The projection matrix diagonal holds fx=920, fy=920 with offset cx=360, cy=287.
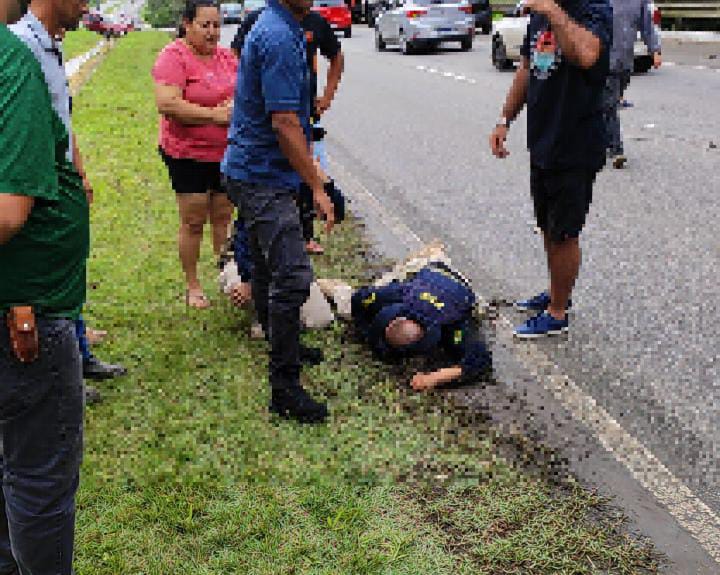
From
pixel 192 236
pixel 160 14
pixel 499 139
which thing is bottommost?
pixel 160 14

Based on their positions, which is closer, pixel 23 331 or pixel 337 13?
pixel 23 331

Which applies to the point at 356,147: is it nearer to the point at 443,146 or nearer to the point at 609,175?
the point at 443,146

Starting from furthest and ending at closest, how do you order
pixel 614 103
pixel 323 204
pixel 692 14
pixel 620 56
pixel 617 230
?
pixel 692 14
pixel 620 56
pixel 614 103
pixel 617 230
pixel 323 204

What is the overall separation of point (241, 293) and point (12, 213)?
3046 mm

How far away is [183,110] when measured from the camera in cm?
475

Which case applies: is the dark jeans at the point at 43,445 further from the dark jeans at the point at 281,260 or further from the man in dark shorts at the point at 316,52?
the man in dark shorts at the point at 316,52

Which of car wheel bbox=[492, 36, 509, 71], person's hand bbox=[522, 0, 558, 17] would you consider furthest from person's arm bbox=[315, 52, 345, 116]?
car wheel bbox=[492, 36, 509, 71]

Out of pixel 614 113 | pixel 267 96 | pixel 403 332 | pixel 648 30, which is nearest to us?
pixel 267 96

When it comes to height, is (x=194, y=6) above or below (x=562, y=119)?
above

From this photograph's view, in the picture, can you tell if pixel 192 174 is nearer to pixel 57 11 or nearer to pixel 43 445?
pixel 57 11

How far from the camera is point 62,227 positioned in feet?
7.16

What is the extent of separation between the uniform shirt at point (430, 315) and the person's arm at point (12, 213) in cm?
253

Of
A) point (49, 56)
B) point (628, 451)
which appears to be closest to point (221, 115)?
point (49, 56)

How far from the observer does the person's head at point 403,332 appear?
4281 millimetres
